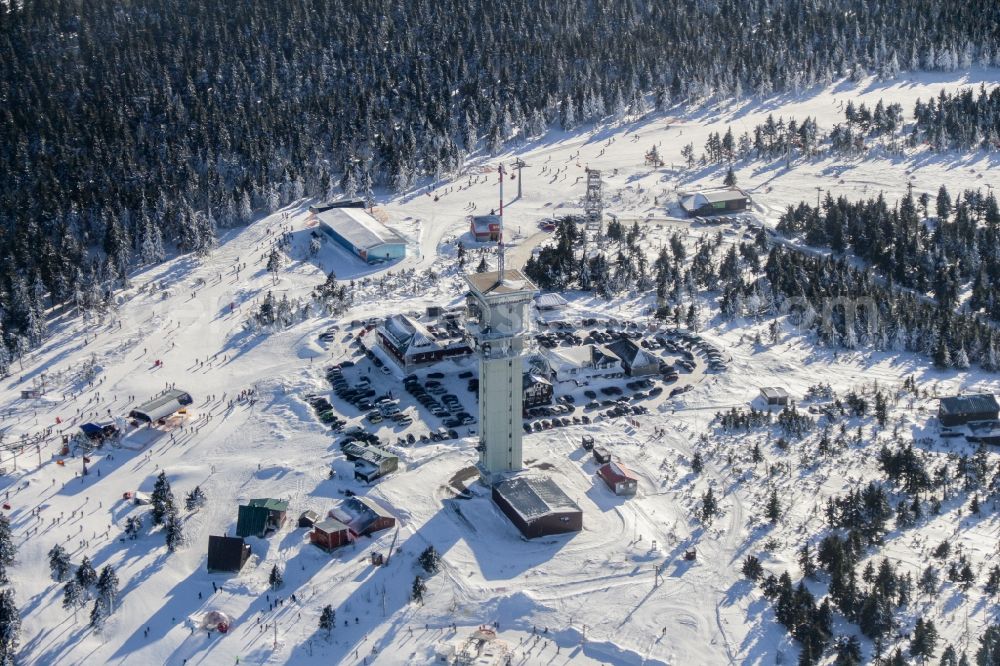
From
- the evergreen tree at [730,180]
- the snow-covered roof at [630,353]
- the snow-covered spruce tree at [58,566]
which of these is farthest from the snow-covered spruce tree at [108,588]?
the evergreen tree at [730,180]

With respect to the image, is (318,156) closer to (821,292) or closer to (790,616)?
(821,292)

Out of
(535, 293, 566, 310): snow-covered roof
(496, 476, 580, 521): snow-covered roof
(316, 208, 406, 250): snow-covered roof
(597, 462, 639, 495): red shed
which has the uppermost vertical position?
(316, 208, 406, 250): snow-covered roof

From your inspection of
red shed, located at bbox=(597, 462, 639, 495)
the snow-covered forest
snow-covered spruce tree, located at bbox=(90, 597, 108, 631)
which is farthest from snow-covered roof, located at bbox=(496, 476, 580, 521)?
the snow-covered forest

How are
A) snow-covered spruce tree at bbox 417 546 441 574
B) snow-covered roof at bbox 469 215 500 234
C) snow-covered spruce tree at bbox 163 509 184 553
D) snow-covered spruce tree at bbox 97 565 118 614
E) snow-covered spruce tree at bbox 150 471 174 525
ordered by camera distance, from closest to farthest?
1. snow-covered spruce tree at bbox 97 565 118 614
2. snow-covered spruce tree at bbox 417 546 441 574
3. snow-covered spruce tree at bbox 163 509 184 553
4. snow-covered spruce tree at bbox 150 471 174 525
5. snow-covered roof at bbox 469 215 500 234

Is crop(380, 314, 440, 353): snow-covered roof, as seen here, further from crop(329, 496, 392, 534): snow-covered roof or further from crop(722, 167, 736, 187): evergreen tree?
crop(722, 167, 736, 187): evergreen tree

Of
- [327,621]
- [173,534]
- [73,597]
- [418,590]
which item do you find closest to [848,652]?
[418,590]

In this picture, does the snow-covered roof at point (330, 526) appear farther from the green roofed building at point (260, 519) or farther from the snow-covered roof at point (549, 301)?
the snow-covered roof at point (549, 301)

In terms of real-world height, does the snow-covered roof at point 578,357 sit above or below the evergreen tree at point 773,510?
above
